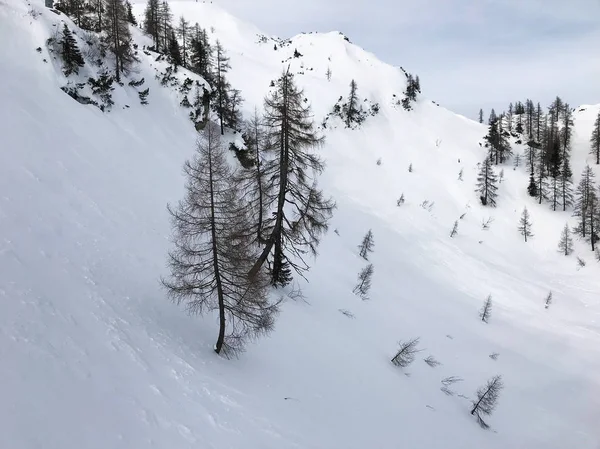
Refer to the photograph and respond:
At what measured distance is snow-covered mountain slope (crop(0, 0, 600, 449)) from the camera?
8438 millimetres

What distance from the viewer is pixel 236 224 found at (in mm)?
11742

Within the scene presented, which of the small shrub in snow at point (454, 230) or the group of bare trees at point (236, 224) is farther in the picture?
the small shrub in snow at point (454, 230)

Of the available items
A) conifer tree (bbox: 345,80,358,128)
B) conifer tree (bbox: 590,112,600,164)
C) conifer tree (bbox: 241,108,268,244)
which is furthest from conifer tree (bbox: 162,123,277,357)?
conifer tree (bbox: 590,112,600,164)

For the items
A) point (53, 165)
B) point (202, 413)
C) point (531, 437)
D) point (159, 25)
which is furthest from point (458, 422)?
point (159, 25)

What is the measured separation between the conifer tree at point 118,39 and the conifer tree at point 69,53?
441cm

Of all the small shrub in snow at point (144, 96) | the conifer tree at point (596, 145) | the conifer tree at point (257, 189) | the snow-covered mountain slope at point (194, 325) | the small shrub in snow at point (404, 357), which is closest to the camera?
the snow-covered mountain slope at point (194, 325)

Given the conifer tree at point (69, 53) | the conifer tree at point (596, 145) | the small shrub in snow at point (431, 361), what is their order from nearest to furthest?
the small shrub in snow at point (431, 361)
the conifer tree at point (69, 53)
the conifer tree at point (596, 145)

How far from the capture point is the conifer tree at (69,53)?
1102 inches

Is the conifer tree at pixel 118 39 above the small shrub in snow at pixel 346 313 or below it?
above

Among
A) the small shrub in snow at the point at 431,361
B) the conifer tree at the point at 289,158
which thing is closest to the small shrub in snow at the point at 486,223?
the small shrub in snow at the point at 431,361

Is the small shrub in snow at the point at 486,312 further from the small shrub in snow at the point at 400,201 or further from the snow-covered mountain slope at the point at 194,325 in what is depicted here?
the small shrub in snow at the point at 400,201

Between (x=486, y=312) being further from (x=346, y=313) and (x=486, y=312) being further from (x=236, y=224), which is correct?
(x=236, y=224)

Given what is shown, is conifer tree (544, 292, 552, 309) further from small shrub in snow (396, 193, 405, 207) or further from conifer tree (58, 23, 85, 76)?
conifer tree (58, 23, 85, 76)

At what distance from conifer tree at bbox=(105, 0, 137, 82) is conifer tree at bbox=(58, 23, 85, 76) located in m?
4.41
